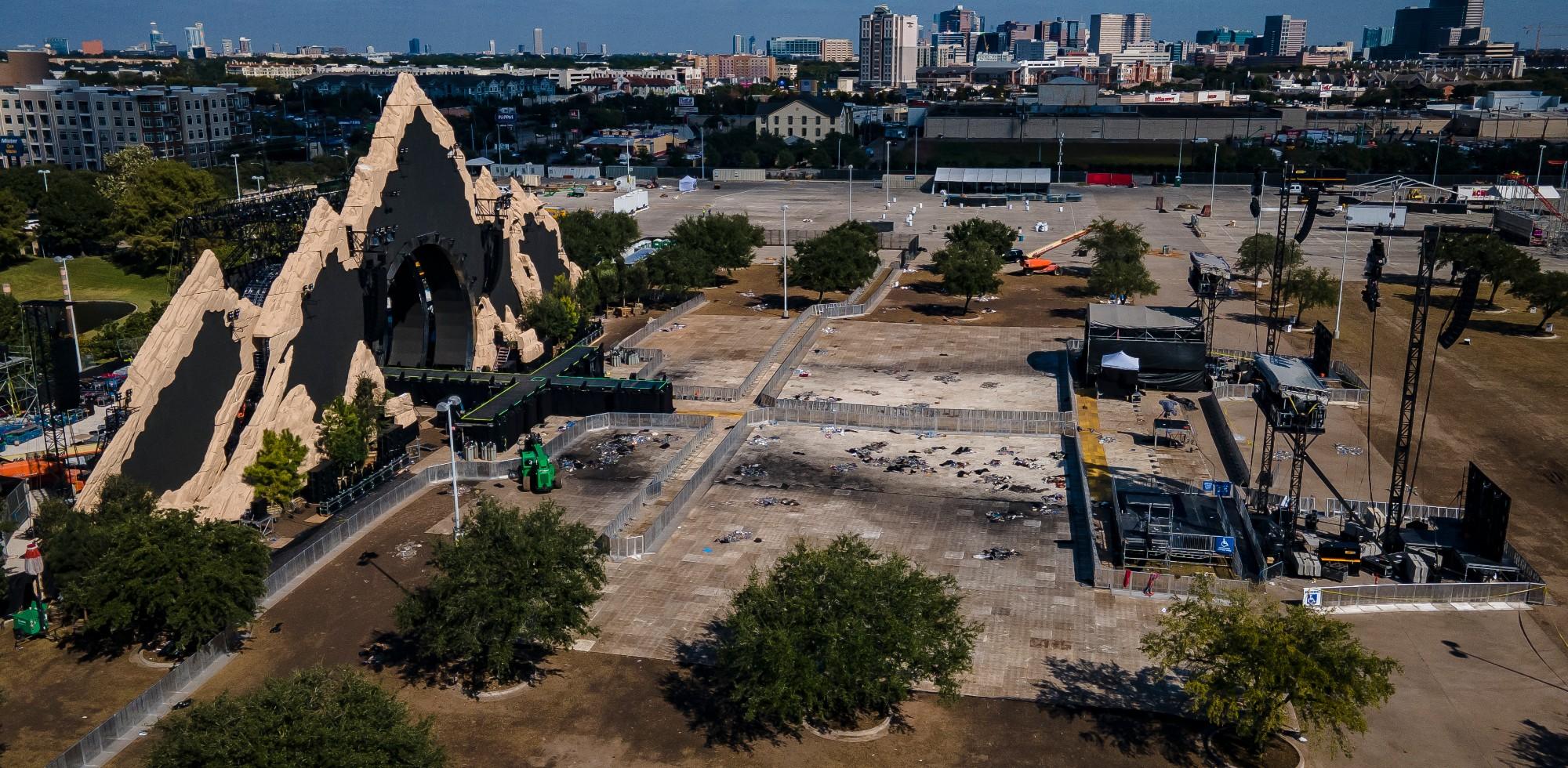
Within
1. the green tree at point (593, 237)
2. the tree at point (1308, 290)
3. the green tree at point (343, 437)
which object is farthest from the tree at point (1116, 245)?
the green tree at point (343, 437)

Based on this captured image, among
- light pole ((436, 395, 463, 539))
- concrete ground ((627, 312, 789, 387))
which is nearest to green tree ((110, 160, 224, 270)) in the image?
concrete ground ((627, 312, 789, 387))

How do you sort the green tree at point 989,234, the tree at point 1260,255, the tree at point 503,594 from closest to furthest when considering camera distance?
the tree at point 503,594
the tree at point 1260,255
the green tree at point 989,234

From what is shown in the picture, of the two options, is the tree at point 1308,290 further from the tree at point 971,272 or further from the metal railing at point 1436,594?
the metal railing at point 1436,594

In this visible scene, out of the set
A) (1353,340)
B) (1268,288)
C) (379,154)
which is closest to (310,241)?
(379,154)

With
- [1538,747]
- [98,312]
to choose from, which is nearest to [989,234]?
[98,312]

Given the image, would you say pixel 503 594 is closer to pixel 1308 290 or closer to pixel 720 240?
pixel 720 240

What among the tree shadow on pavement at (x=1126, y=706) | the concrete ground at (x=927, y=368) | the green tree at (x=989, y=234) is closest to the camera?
the tree shadow on pavement at (x=1126, y=706)
